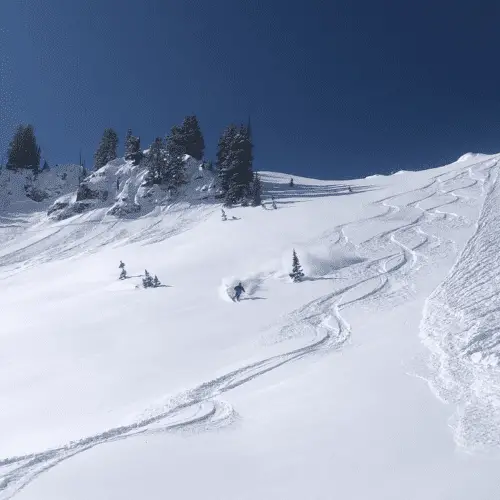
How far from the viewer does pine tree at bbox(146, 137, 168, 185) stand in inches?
1887

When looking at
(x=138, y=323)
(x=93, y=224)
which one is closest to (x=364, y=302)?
(x=138, y=323)

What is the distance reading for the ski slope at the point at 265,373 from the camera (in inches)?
259

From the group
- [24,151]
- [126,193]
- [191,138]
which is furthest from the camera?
[24,151]

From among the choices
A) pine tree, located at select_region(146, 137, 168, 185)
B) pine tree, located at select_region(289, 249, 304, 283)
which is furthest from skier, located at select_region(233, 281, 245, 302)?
pine tree, located at select_region(146, 137, 168, 185)

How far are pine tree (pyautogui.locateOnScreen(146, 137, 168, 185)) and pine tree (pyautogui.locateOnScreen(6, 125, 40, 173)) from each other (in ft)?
68.9

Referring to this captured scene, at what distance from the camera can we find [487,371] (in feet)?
30.1

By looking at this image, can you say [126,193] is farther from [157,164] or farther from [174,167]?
[174,167]

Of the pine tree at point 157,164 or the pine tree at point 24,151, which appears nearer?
the pine tree at point 157,164

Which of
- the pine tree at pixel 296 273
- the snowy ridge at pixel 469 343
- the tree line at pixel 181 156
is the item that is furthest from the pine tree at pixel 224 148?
the snowy ridge at pixel 469 343

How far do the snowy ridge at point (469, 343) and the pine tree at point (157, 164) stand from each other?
35.2 m

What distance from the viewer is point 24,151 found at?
60.6 m

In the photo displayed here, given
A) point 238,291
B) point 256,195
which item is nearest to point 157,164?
point 256,195

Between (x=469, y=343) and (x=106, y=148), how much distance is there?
2374 inches

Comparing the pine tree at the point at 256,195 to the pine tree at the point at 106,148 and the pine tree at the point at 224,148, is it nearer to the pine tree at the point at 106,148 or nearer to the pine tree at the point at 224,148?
the pine tree at the point at 224,148
